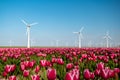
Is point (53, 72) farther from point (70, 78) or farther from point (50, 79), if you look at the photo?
point (70, 78)

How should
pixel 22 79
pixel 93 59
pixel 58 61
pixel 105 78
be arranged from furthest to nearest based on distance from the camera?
1. pixel 93 59
2. pixel 58 61
3. pixel 22 79
4. pixel 105 78

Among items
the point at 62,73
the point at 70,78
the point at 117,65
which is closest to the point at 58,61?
the point at 62,73

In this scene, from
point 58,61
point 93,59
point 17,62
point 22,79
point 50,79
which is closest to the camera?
point 50,79

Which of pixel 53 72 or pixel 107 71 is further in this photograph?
pixel 107 71

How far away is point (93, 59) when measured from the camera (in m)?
8.47

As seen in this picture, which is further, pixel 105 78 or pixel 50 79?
pixel 105 78

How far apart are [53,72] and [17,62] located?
5.88m

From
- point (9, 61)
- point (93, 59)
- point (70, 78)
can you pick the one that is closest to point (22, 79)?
point (70, 78)

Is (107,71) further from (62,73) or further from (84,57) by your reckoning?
(84,57)

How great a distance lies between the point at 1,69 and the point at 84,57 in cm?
282

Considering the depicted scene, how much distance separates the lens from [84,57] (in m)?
8.78

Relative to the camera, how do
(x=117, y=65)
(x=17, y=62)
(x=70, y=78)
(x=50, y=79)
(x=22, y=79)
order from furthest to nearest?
(x=17, y=62) → (x=117, y=65) → (x=22, y=79) → (x=50, y=79) → (x=70, y=78)

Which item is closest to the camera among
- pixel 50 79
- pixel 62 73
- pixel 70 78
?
pixel 70 78

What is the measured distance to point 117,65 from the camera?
24.2 feet
